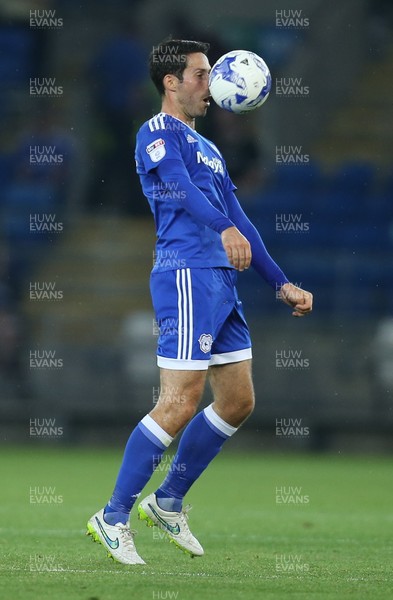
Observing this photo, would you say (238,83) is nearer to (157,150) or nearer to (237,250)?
(157,150)

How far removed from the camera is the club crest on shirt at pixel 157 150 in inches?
204

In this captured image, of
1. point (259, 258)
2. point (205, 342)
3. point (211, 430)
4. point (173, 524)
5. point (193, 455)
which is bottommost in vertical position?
point (173, 524)

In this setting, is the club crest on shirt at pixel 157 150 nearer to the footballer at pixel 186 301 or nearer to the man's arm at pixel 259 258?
the footballer at pixel 186 301

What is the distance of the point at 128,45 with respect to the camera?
46.0ft

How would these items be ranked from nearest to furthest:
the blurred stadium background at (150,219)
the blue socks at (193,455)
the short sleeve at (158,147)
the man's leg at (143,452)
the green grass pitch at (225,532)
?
the green grass pitch at (225,532), the man's leg at (143,452), the short sleeve at (158,147), the blue socks at (193,455), the blurred stadium background at (150,219)

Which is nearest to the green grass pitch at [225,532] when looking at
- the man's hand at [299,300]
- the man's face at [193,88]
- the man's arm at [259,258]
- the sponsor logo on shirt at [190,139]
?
the man's hand at [299,300]

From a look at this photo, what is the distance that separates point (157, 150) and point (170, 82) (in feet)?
1.36

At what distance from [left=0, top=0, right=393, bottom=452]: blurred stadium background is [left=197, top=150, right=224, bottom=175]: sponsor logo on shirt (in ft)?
19.3

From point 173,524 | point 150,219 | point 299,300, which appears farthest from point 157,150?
point 150,219

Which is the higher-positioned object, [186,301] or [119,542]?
[186,301]

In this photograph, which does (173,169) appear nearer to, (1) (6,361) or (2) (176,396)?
(2) (176,396)

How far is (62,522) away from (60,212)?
247 inches

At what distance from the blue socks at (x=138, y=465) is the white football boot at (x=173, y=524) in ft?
1.04

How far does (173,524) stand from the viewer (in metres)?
5.41
